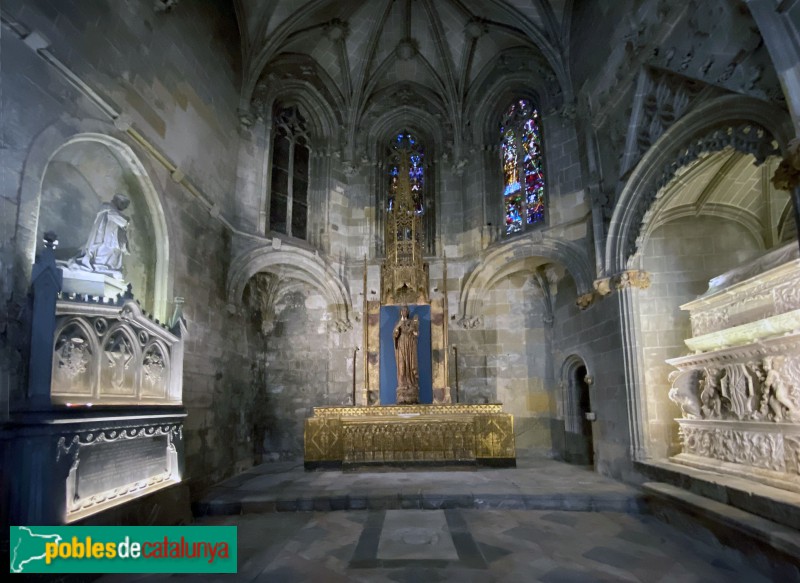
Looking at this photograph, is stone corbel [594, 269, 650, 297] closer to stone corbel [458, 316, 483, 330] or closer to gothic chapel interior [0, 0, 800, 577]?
gothic chapel interior [0, 0, 800, 577]

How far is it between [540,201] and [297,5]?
7520mm

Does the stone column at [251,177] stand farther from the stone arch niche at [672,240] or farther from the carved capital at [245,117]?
the stone arch niche at [672,240]

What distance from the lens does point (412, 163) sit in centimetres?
1398

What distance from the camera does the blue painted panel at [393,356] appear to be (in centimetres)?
1169

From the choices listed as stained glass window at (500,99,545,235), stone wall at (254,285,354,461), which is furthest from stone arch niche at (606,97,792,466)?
stone wall at (254,285,354,461)

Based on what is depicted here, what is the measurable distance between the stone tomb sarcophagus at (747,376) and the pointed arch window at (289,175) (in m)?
8.99

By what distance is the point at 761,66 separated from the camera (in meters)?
5.23

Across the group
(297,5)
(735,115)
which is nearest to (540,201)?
(735,115)

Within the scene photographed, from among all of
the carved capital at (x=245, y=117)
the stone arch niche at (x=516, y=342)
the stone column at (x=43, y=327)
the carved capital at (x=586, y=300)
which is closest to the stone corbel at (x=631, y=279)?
the carved capital at (x=586, y=300)

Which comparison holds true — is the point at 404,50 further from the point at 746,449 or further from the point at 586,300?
the point at 746,449

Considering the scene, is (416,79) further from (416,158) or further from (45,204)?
(45,204)

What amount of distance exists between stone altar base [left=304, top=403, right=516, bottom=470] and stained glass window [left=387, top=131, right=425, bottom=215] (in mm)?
6254

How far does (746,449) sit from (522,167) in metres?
8.36

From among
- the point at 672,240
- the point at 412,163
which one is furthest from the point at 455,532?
the point at 412,163
